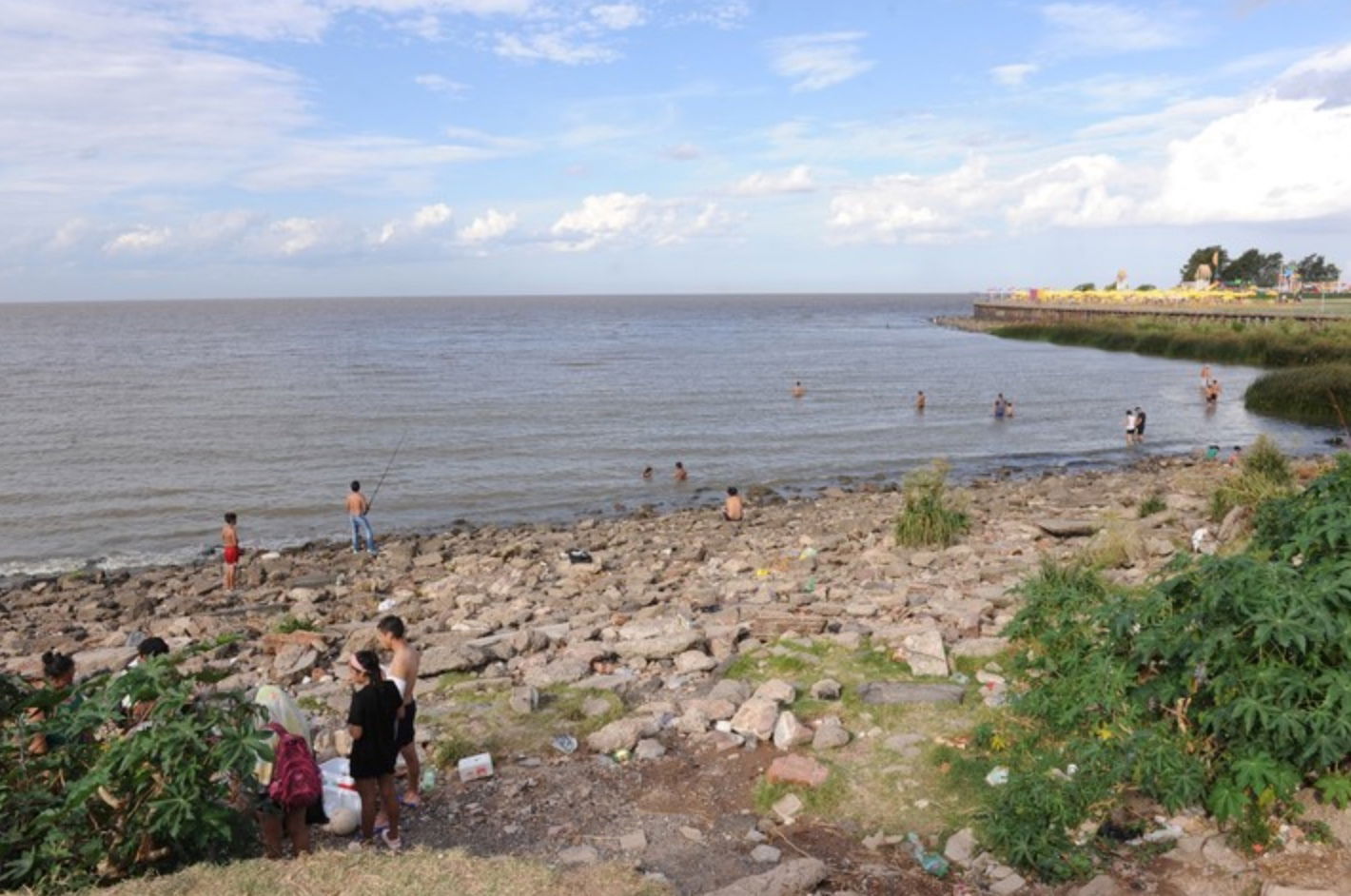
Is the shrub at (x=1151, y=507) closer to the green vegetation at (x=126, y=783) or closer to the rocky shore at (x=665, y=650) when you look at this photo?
the rocky shore at (x=665, y=650)

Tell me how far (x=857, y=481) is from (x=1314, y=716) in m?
21.3

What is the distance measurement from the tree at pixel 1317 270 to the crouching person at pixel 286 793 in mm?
125318

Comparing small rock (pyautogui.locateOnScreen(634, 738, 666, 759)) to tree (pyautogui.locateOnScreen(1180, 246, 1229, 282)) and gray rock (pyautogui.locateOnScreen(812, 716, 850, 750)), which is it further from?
tree (pyautogui.locateOnScreen(1180, 246, 1229, 282))

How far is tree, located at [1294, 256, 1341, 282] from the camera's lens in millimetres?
109250

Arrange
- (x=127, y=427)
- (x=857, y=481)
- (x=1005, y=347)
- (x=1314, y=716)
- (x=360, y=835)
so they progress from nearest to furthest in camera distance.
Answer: (x=1314, y=716) < (x=360, y=835) < (x=857, y=481) < (x=127, y=427) < (x=1005, y=347)

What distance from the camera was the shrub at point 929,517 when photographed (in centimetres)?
1537

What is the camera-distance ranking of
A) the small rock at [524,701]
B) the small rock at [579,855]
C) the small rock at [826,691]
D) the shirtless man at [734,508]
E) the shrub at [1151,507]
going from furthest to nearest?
the shirtless man at [734,508]
the shrub at [1151,507]
the small rock at [524,701]
the small rock at [826,691]
the small rock at [579,855]

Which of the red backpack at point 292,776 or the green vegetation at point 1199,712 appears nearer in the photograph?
the green vegetation at point 1199,712

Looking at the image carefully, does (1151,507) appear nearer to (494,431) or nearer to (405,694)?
(405,694)

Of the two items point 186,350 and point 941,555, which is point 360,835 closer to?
point 941,555

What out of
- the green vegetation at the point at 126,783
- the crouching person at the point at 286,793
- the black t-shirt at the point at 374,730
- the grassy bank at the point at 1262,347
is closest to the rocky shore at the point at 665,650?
the black t-shirt at the point at 374,730

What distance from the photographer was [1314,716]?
221 inches

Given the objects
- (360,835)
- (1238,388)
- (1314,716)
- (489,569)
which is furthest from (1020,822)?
(1238,388)

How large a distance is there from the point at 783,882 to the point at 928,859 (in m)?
1.00
